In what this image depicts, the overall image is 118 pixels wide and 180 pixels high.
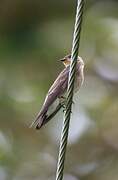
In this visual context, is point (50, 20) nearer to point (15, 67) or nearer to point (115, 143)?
point (15, 67)

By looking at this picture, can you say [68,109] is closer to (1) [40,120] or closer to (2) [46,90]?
(1) [40,120]

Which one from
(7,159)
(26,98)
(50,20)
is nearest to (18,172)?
(7,159)

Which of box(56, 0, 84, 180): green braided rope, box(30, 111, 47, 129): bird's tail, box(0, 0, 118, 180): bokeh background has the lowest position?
box(56, 0, 84, 180): green braided rope

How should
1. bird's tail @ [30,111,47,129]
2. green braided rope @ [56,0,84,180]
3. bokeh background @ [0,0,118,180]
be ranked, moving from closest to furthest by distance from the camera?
1. green braided rope @ [56,0,84,180]
2. bird's tail @ [30,111,47,129]
3. bokeh background @ [0,0,118,180]

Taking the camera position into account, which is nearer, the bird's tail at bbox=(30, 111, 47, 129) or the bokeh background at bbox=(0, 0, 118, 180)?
the bird's tail at bbox=(30, 111, 47, 129)

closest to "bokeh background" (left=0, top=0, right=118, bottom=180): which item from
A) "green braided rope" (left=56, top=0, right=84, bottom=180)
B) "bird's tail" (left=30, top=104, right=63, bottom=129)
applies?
"bird's tail" (left=30, top=104, right=63, bottom=129)

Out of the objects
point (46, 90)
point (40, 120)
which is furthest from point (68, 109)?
point (46, 90)

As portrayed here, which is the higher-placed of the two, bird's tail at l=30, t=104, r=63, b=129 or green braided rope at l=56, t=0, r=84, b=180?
bird's tail at l=30, t=104, r=63, b=129

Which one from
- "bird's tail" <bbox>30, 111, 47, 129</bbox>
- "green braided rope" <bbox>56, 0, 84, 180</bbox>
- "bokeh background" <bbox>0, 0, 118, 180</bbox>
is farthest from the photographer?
"bokeh background" <bbox>0, 0, 118, 180</bbox>

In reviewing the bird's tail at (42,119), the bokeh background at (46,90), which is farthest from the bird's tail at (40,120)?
the bokeh background at (46,90)

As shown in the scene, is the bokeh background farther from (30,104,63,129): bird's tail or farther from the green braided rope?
the green braided rope
